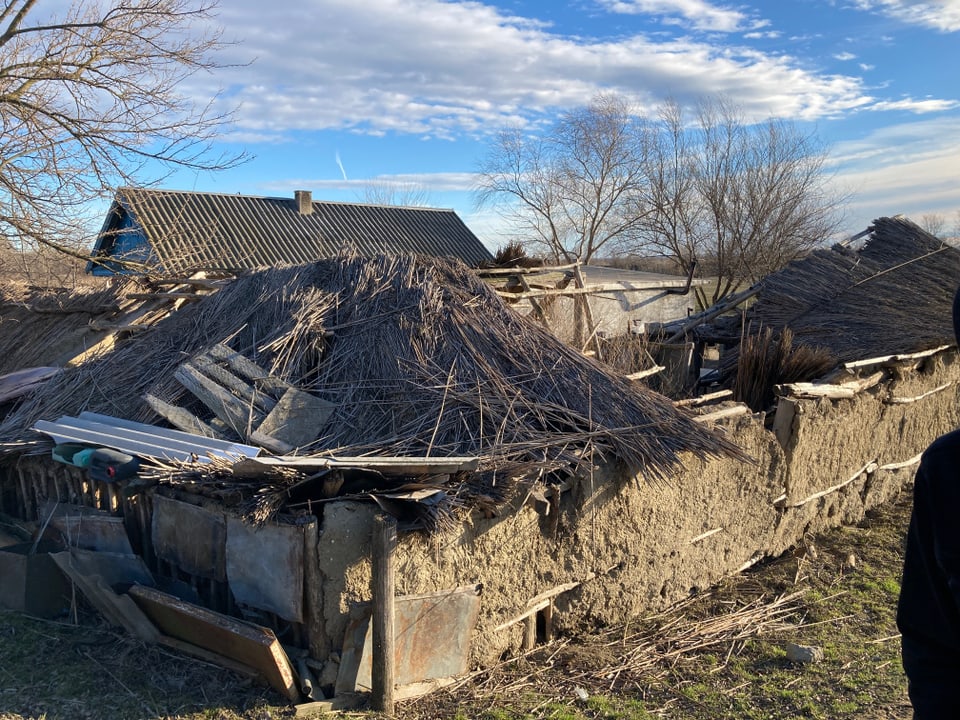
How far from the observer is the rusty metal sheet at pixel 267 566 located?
173 inches

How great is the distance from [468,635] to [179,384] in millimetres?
3196

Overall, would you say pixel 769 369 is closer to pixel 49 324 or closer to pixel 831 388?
pixel 831 388

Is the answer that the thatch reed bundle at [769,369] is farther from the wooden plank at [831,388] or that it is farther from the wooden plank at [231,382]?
the wooden plank at [231,382]

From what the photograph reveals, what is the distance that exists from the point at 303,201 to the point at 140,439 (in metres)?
16.0

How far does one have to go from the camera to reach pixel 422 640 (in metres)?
4.57

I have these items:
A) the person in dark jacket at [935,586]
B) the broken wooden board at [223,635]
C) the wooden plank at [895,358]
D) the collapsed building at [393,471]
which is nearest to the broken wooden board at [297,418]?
the collapsed building at [393,471]

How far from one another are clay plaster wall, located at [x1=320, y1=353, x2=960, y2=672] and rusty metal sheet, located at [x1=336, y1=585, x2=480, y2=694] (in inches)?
3.6

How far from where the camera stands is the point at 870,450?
8609mm

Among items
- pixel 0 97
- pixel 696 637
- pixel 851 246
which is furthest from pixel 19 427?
pixel 851 246

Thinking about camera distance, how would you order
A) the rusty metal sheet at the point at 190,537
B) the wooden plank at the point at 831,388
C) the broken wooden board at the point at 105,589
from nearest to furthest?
1. the rusty metal sheet at the point at 190,537
2. the broken wooden board at the point at 105,589
3. the wooden plank at the point at 831,388

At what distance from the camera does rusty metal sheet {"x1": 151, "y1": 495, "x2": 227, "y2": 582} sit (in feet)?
15.7

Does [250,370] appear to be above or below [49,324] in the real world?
below

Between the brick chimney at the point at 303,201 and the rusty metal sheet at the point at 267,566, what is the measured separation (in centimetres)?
1688

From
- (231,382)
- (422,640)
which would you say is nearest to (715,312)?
(231,382)
